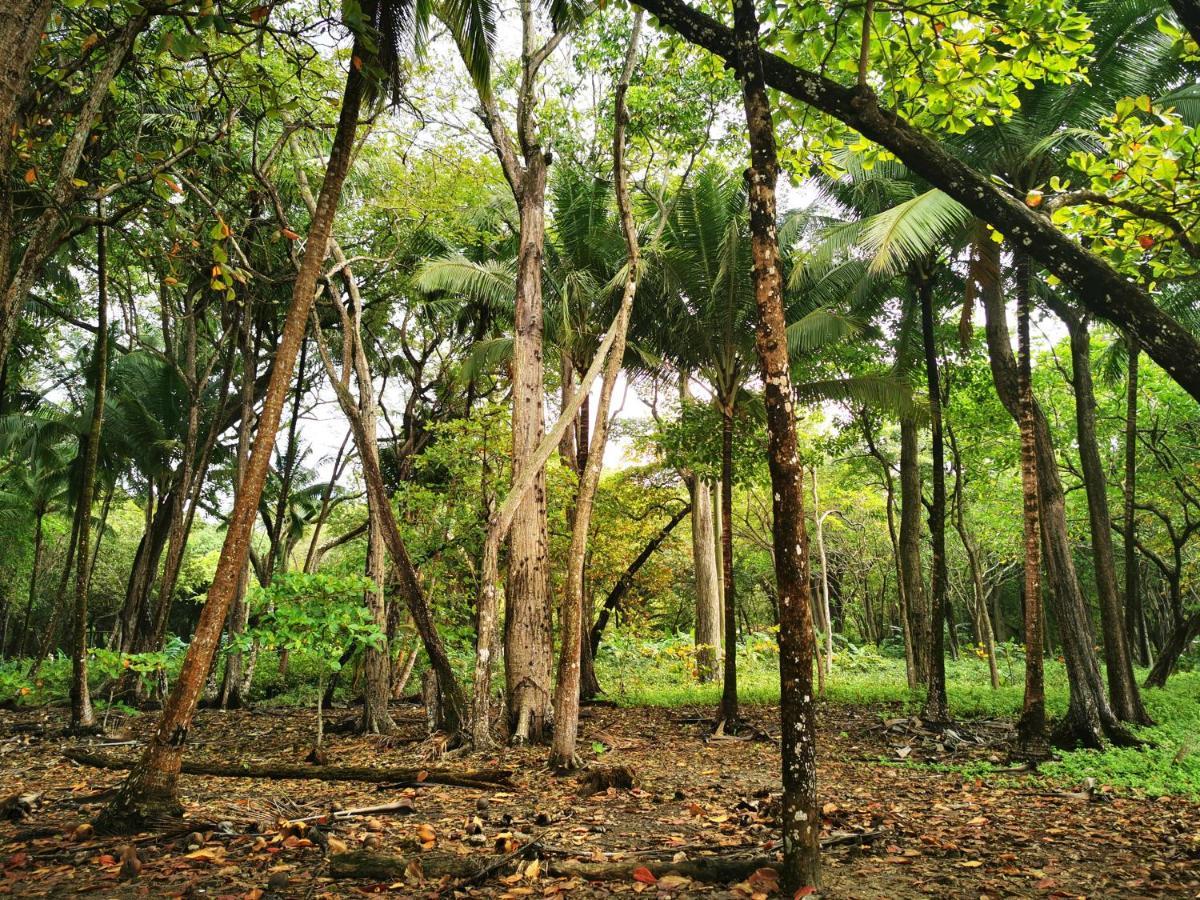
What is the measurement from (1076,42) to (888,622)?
41.5 meters

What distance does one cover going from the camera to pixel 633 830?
17.1ft

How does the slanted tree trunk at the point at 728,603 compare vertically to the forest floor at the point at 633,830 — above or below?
above

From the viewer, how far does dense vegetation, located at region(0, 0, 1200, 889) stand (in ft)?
14.4

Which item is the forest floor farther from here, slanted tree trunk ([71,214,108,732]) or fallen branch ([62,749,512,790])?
slanted tree trunk ([71,214,108,732])

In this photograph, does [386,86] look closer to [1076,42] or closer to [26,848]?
[1076,42]

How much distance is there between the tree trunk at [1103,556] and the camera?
10891mm

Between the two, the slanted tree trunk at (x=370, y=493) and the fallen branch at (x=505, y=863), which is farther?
the slanted tree trunk at (x=370, y=493)

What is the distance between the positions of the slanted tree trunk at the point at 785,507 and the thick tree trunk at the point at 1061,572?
644 cm

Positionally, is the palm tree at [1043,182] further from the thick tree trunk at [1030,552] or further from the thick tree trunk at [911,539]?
the thick tree trunk at [911,539]

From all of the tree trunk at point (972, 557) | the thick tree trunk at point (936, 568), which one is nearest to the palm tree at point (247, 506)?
the thick tree trunk at point (936, 568)

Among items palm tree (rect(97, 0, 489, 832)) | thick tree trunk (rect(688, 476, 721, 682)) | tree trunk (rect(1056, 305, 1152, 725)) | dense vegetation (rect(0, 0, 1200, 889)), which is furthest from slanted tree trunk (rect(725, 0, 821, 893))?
thick tree trunk (rect(688, 476, 721, 682))

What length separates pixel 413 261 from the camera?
1477 centimetres

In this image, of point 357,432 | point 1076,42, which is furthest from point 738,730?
point 1076,42

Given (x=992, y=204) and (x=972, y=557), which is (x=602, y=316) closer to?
(x=992, y=204)
